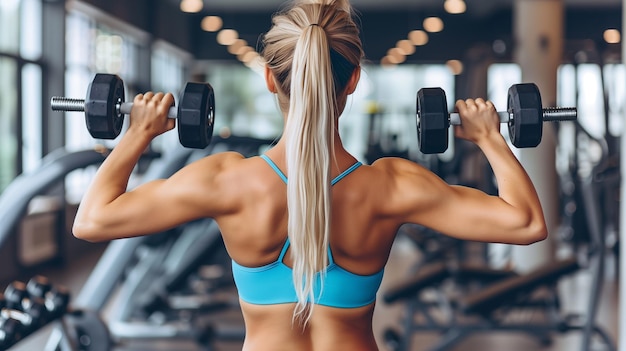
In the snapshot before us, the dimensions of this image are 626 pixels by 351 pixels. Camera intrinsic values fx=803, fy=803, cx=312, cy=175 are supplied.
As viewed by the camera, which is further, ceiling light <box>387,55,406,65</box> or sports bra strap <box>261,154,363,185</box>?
ceiling light <box>387,55,406,65</box>

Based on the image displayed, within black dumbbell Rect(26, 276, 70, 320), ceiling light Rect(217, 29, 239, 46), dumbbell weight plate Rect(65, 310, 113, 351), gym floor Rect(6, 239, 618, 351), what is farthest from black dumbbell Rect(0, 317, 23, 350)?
ceiling light Rect(217, 29, 239, 46)

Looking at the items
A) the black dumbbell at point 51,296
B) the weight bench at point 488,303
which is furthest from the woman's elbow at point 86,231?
the weight bench at point 488,303

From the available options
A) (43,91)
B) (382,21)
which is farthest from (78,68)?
(382,21)

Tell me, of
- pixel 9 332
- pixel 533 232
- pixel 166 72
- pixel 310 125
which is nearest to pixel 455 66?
pixel 166 72

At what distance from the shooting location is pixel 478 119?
4.48 ft

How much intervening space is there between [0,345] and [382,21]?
10503 millimetres

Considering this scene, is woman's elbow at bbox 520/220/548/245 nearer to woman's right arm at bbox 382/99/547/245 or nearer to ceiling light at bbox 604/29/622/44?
woman's right arm at bbox 382/99/547/245

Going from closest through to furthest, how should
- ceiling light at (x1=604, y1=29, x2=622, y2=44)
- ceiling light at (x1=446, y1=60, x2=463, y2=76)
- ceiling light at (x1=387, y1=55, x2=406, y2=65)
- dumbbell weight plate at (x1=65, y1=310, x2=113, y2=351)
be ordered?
dumbbell weight plate at (x1=65, y1=310, x2=113, y2=351), ceiling light at (x1=604, y1=29, x2=622, y2=44), ceiling light at (x1=446, y1=60, x2=463, y2=76), ceiling light at (x1=387, y1=55, x2=406, y2=65)

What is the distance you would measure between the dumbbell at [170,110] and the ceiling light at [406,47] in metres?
10.9

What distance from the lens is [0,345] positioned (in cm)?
202

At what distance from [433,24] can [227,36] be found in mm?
3148

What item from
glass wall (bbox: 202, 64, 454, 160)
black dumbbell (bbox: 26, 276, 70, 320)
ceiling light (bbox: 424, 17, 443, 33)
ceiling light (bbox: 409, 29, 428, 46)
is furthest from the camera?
glass wall (bbox: 202, 64, 454, 160)

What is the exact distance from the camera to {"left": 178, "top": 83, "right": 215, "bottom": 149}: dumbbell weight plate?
1.30 metres

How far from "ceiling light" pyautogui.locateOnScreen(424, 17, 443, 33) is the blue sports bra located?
32.8 ft
